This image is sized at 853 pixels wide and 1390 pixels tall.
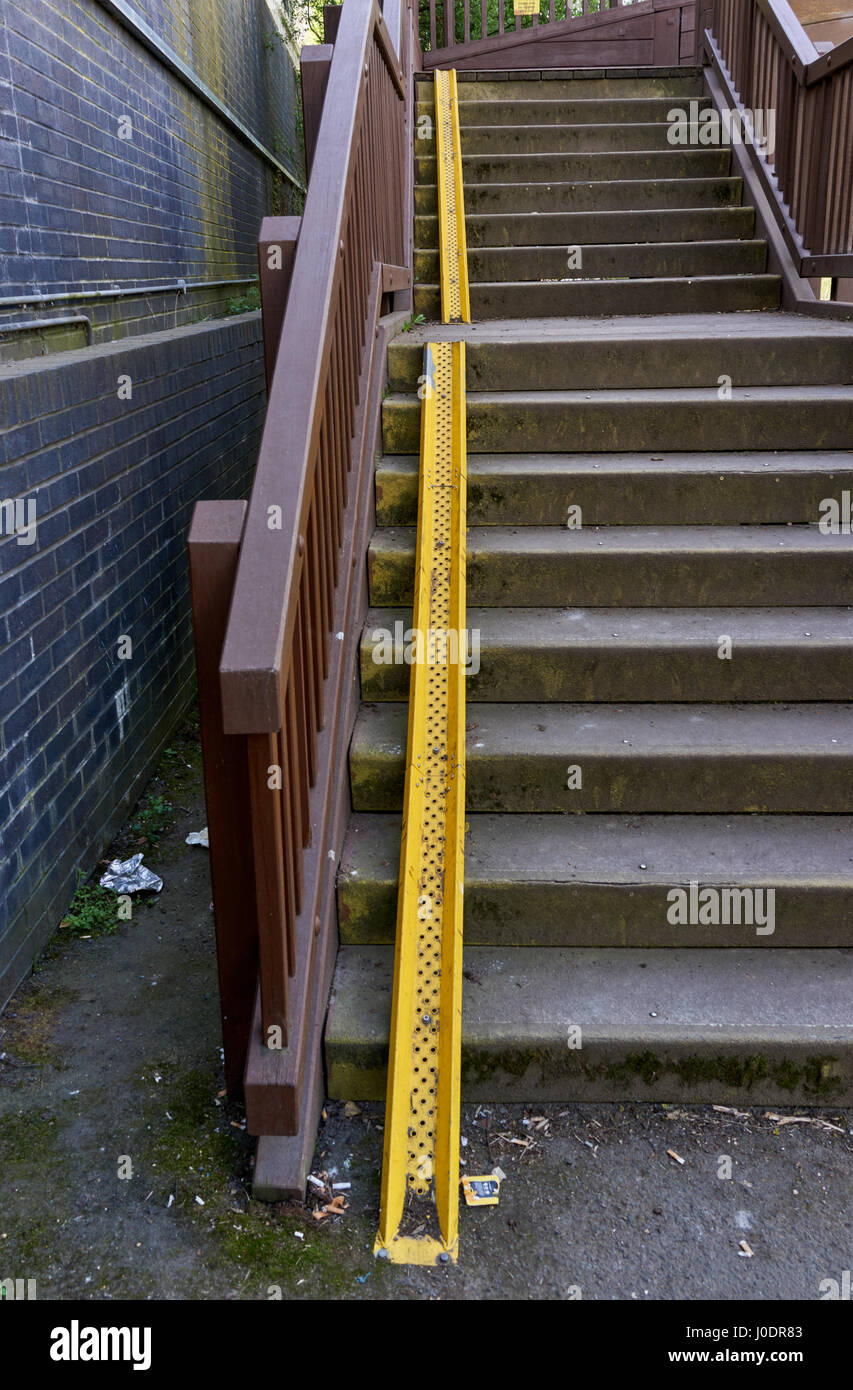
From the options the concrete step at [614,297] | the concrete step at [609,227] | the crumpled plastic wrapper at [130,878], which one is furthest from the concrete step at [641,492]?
the concrete step at [609,227]

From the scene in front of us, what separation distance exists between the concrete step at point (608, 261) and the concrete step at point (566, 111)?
1644mm

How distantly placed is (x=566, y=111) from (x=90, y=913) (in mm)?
5885

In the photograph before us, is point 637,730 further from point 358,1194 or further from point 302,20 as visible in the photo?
point 302,20

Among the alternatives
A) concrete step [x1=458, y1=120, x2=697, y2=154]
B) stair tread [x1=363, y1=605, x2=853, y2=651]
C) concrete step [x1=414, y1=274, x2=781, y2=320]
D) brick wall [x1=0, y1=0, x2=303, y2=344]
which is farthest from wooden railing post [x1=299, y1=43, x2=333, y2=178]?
concrete step [x1=458, y1=120, x2=697, y2=154]

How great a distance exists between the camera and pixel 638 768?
3.01m

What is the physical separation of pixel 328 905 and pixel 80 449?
1.81 meters

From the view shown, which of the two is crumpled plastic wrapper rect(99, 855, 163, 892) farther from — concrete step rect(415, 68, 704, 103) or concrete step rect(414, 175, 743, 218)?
concrete step rect(415, 68, 704, 103)

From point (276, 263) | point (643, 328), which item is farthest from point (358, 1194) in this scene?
point (643, 328)

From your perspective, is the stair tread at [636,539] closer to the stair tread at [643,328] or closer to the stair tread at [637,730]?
the stair tread at [637,730]

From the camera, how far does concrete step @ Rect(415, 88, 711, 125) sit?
666 centimetres

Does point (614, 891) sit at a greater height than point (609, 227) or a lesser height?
lesser

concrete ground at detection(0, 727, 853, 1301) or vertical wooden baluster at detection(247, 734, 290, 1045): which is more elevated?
vertical wooden baluster at detection(247, 734, 290, 1045)

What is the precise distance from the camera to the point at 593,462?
3.87m

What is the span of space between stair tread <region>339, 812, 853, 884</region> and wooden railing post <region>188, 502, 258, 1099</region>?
0.44 m
